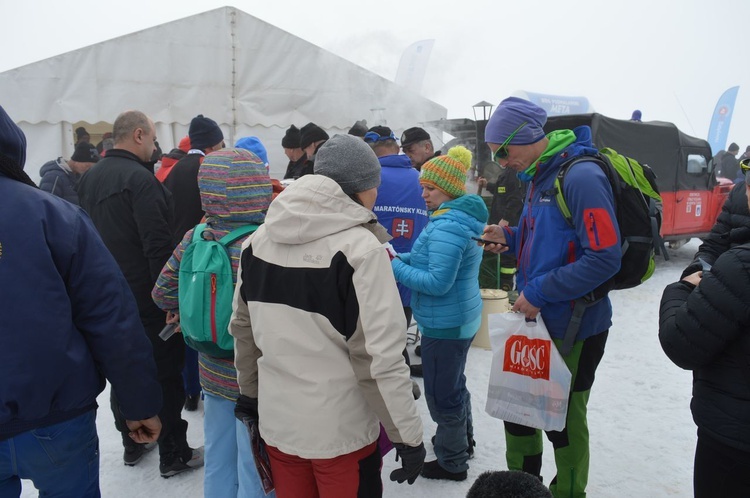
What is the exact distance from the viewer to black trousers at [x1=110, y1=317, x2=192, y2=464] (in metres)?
3.38

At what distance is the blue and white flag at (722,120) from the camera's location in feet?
68.1

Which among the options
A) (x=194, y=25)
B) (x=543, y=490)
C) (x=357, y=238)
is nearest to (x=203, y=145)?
(x=357, y=238)

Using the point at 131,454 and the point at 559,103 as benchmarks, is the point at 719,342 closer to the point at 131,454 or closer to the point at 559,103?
the point at 131,454

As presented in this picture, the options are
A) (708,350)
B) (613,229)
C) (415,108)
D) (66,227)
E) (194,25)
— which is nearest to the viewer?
(708,350)

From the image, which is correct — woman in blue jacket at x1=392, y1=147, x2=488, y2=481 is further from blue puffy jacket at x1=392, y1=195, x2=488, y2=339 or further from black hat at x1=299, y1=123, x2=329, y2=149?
black hat at x1=299, y1=123, x2=329, y2=149

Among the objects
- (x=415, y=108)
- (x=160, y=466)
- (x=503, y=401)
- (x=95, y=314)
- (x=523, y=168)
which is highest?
(x=415, y=108)

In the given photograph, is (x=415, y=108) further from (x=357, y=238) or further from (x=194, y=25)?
(x=357, y=238)

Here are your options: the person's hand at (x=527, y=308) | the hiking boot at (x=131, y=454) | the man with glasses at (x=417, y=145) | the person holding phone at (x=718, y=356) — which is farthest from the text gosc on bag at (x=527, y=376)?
the man with glasses at (x=417, y=145)

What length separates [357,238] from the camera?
74.1 inches

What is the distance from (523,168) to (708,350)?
52.1 inches

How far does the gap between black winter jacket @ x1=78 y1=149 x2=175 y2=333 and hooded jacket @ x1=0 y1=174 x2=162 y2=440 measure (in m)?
1.40

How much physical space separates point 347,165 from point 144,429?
1396 mm

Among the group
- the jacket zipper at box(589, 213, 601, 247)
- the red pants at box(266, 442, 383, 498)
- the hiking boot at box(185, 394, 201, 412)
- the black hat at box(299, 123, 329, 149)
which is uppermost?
the black hat at box(299, 123, 329, 149)

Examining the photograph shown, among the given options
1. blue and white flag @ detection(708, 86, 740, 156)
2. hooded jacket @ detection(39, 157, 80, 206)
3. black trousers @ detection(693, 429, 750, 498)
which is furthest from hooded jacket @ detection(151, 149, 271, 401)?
blue and white flag @ detection(708, 86, 740, 156)
